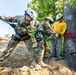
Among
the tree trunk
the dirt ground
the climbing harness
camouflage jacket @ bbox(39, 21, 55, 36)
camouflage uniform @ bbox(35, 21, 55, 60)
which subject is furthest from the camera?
camouflage jacket @ bbox(39, 21, 55, 36)

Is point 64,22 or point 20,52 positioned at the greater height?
point 64,22

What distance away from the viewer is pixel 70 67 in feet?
26.1

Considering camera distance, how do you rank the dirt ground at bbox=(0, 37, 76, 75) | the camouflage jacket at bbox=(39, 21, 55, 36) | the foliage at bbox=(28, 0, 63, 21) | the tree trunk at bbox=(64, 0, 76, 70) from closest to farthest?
the dirt ground at bbox=(0, 37, 76, 75) → the tree trunk at bbox=(64, 0, 76, 70) → the camouflage jacket at bbox=(39, 21, 55, 36) → the foliage at bbox=(28, 0, 63, 21)

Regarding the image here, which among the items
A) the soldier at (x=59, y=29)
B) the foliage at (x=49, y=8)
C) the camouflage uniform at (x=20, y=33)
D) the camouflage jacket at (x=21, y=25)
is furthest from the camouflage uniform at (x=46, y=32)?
the foliage at (x=49, y=8)

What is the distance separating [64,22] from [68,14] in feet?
1.16

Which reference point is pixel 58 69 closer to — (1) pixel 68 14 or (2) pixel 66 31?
(2) pixel 66 31

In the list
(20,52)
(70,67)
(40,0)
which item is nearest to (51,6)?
(40,0)

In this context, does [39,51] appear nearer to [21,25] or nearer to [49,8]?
[21,25]

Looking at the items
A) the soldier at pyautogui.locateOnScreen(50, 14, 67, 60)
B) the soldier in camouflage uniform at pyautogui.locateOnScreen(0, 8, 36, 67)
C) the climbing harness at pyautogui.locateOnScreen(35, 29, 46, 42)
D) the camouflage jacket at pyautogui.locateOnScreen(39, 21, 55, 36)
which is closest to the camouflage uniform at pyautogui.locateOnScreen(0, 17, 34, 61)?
the soldier in camouflage uniform at pyautogui.locateOnScreen(0, 8, 36, 67)

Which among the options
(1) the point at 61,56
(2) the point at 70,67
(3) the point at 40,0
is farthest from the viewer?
(3) the point at 40,0

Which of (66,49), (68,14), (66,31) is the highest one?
(68,14)

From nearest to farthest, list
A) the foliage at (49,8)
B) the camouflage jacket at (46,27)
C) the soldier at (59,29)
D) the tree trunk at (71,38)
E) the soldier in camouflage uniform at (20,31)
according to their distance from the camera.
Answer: the soldier in camouflage uniform at (20,31)
the tree trunk at (71,38)
the camouflage jacket at (46,27)
the soldier at (59,29)
the foliage at (49,8)

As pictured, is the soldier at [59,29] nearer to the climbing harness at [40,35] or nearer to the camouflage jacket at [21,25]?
the climbing harness at [40,35]

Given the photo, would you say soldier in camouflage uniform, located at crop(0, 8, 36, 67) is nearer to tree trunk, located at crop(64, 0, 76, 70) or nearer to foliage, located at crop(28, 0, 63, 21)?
tree trunk, located at crop(64, 0, 76, 70)
